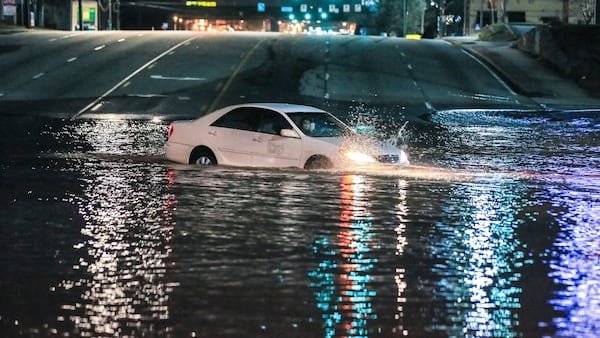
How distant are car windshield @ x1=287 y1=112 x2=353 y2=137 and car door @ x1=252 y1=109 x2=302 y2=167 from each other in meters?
0.23

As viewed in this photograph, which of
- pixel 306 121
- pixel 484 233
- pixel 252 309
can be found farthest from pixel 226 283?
pixel 306 121

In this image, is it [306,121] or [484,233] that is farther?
[306,121]

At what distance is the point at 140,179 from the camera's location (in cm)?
1526

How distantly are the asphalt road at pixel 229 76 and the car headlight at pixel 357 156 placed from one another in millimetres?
14339

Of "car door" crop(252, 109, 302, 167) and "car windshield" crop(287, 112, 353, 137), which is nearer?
"car door" crop(252, 109, 302, 167)

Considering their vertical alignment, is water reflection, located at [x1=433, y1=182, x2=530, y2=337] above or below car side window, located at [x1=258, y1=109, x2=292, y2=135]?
below

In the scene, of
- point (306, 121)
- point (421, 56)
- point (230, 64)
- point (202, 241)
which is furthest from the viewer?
point (421, 56)

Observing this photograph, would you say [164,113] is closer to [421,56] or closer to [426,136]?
[426,136]

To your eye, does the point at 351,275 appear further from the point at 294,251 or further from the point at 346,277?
the point at 294,251

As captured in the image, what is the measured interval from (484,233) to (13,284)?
5169 mm

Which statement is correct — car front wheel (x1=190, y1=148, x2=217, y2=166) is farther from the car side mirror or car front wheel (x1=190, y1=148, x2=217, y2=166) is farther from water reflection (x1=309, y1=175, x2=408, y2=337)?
water reflection (x1=309, y1=175, x2=408, y2=337)

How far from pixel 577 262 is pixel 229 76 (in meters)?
29.3

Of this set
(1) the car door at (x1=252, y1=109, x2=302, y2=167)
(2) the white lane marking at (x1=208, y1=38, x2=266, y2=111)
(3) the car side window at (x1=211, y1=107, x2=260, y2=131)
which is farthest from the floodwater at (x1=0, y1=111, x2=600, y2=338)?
(2) the white lane marking at (x1=208, y1=38, x2=266, y2=111)

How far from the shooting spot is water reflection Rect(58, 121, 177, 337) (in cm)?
717
